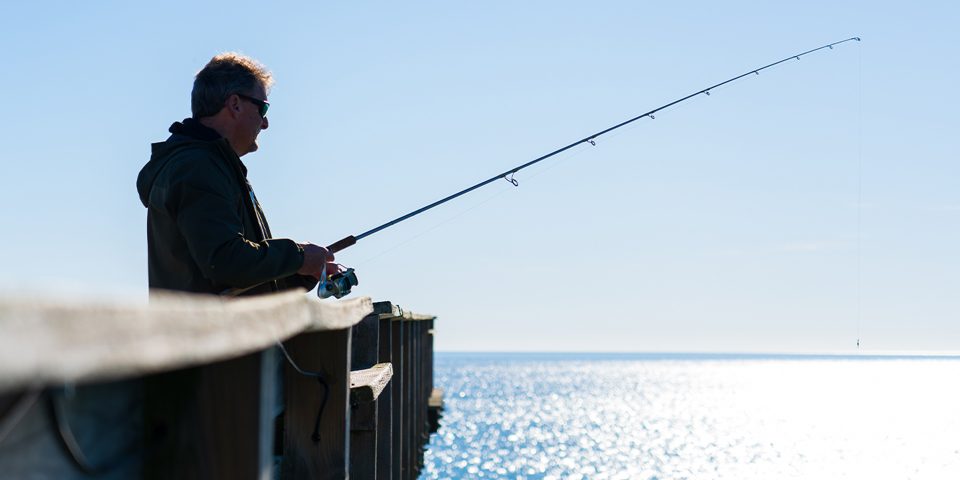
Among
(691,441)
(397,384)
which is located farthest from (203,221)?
(691,441)

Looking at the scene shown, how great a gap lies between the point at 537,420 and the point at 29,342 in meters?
→ 45.6

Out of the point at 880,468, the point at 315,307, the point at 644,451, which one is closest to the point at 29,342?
the point at 315,307

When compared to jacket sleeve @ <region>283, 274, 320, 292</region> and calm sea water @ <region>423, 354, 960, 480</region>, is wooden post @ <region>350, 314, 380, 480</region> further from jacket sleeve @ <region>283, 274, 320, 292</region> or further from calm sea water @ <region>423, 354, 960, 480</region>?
calm sea water @ <region>423, 354, 960, 480</region>

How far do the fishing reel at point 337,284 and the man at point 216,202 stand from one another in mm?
279

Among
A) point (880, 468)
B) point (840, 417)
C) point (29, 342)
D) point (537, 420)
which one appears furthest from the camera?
point (840, 417)

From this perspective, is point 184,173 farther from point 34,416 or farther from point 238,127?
point 34,416

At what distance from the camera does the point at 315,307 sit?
1738 mm

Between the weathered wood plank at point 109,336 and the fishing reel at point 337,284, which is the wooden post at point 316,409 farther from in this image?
the fishing reel at point 337,284

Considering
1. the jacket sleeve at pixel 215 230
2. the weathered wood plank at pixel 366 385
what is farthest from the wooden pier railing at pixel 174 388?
the weathered wood plank at pixel 366 385

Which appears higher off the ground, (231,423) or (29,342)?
(29,342)

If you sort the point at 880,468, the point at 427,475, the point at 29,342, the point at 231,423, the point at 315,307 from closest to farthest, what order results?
the point at 29,342 < the point at 231,423 < the point at 315,307 < the point at 427,475 < the point at 880,468

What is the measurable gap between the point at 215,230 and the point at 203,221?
0.04m

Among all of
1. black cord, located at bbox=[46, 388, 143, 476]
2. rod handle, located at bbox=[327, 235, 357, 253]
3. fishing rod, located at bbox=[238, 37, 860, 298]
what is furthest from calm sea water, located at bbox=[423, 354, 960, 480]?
black cord, located at bbox=[46, 388, 143, 476]

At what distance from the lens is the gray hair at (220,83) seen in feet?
11.9
